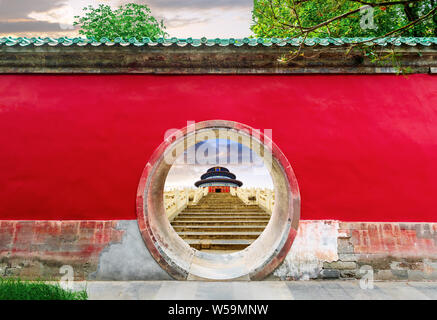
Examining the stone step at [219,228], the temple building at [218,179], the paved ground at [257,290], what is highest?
the temple building at [218,179]

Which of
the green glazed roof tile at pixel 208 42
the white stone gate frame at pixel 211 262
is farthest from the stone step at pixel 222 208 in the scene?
the green glazed roof tile at pixel 208 42

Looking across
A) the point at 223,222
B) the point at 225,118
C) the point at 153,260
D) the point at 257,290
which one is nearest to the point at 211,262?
the point at 153,260

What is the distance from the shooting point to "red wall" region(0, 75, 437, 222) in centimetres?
456

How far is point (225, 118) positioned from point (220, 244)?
15.1 feet

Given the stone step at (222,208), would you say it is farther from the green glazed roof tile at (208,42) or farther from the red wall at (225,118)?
the green glazed roof tile at (208,42)

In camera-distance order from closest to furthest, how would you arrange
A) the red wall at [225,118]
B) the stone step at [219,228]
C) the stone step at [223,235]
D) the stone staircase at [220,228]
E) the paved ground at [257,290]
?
1. the paved ground at [257,290]
2. the red wall at [225,118]
3. the stone staircase at [220,228]
4. the stone step at [223,235]
5. the stone step at [219,228]

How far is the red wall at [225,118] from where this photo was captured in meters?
4.56

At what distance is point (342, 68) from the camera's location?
4809 millimetres

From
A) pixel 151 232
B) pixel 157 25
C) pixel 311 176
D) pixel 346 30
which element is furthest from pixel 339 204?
pixel 157 25

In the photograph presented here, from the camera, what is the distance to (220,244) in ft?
26.0

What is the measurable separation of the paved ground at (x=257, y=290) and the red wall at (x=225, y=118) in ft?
3.60

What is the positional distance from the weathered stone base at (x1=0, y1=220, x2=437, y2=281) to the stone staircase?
11.9 ft

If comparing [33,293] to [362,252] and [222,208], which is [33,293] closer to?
[362,252]
